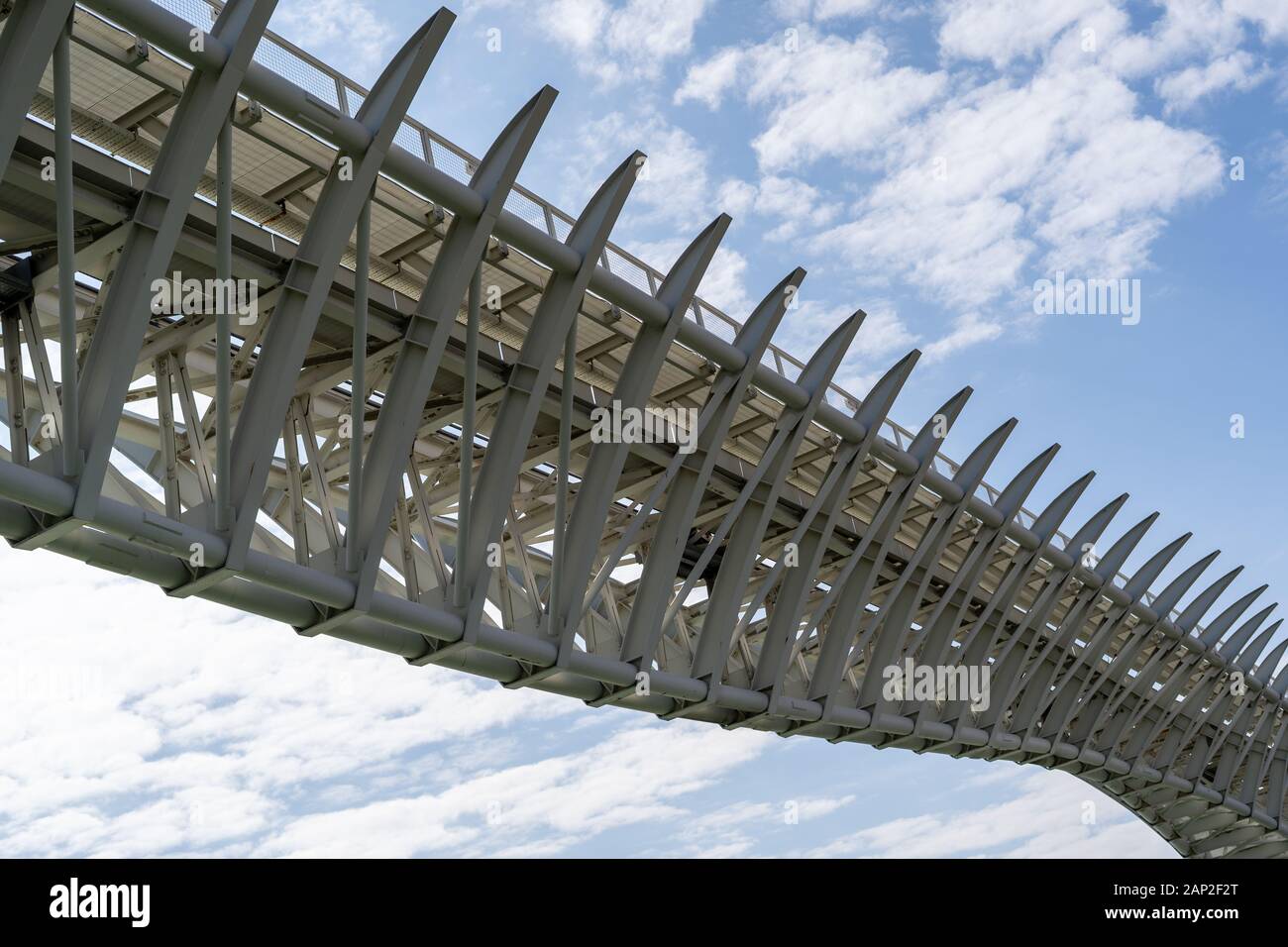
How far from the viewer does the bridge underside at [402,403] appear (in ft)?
38.1

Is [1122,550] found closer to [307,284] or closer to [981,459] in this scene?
[981,459]

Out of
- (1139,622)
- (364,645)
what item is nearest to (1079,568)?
(1139,622)

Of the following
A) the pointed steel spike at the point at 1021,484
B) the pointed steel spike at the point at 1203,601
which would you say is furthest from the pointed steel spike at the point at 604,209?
the pointed steel spike at the point at 1203,601

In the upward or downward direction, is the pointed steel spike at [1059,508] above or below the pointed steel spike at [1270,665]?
above

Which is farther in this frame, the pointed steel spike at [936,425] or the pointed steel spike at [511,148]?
the pointed steel spike at [936,425]

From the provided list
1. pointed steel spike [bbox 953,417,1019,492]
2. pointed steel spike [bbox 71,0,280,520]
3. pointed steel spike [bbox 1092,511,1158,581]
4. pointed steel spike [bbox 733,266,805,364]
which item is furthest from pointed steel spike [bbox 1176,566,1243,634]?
pointed steel spike [bbox 71,0,280,520]

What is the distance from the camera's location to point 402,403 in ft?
47.1

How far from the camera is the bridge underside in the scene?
11609mm

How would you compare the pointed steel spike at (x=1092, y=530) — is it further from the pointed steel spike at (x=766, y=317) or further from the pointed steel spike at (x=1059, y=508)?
the pointed steel spike at (x=766, y=317)

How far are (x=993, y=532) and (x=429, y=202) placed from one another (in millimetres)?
16620

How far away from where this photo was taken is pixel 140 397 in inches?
615

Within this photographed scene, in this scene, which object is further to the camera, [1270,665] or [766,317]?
[1270,665]

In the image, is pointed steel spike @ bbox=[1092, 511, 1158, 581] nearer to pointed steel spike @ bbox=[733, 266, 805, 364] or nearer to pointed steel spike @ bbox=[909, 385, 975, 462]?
pointed steel spike @ bbox=[909, 385, 975, 462]

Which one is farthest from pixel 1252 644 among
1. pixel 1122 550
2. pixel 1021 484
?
pixel 1021 484
